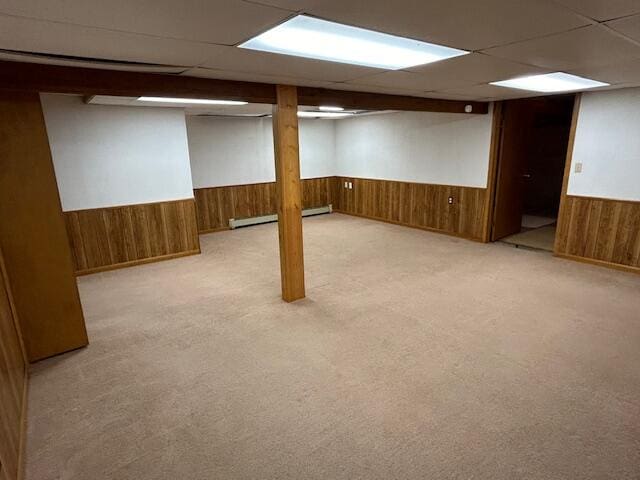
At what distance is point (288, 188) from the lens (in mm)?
3580

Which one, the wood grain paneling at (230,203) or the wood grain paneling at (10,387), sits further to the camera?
the wood grain paneling at (230,203)

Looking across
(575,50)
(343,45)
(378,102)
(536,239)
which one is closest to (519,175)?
(536,239)

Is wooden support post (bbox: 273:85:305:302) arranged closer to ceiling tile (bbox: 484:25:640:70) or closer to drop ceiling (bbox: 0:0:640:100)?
drop ceiling (bbox: 0:0:640:100)

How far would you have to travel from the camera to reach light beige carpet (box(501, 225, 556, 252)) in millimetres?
5469

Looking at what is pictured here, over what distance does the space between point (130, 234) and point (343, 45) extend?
161 inches

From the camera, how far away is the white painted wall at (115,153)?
14.5 ft

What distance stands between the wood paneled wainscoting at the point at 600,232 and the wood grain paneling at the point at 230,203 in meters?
5.03

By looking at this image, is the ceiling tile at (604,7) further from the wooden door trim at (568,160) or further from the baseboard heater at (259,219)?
the baseboard heater at (259,219)

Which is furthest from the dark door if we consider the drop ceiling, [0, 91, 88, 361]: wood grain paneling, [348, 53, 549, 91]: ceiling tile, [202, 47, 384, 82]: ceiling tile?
[0, 91, 88, 361]: wood grain paneling

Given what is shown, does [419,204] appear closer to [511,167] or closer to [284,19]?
[511,167]

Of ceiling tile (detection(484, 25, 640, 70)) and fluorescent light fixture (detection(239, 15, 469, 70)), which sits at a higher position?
fluorescent light fixture (detection(239, 15, 469, 70))

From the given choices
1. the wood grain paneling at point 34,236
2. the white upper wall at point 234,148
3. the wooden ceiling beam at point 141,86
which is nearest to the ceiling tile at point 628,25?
the wooden ceiling beam at point 141,86

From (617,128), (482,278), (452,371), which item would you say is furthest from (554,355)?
(617,128)

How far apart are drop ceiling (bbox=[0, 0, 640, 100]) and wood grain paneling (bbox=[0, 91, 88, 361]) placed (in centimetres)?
53
